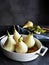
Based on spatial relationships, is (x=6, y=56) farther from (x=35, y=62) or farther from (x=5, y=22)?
(x=5, y=22)

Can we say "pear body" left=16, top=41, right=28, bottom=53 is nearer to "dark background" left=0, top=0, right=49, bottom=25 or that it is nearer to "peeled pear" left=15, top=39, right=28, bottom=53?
"peeled pear" left=15, top=39, right=28, bottom=53

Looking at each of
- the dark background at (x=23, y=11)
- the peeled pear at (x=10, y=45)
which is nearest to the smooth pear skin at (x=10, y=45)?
the peeled pear at (x=10, y=45)

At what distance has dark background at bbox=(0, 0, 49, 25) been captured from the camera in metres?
1.63

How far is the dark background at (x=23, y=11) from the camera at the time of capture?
163 cm

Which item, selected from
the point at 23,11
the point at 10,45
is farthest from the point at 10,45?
the point at 23,11

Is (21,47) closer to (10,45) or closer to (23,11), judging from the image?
(10,45)

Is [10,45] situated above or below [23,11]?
above

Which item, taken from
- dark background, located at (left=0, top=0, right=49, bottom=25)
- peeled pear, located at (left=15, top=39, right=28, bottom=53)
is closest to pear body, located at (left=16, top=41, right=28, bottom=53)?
peeled pear, located at (left=15, top=39, right=28, bottom=53)

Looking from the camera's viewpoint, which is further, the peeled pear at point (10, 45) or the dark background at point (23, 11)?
the dark background at point (23, 11)

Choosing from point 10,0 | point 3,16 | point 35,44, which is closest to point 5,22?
point 3,16

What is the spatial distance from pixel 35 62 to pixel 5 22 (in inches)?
45.0

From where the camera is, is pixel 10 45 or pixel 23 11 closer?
pixel 10 45

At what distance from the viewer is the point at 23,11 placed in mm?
1660

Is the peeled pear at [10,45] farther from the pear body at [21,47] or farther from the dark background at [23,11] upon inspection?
the dark background at [23,11]
